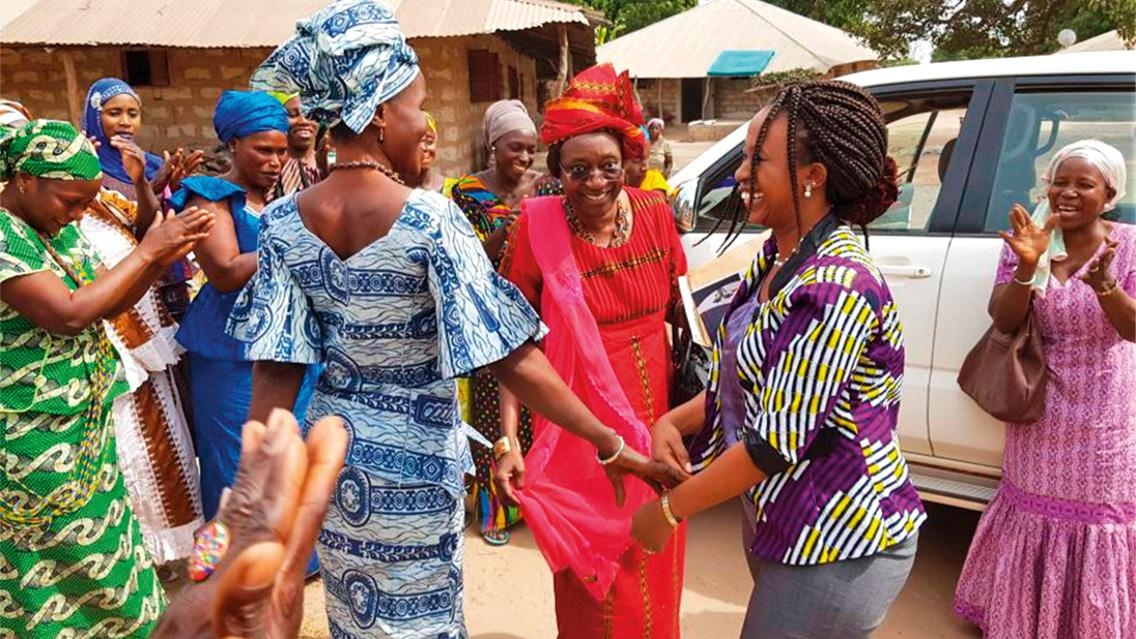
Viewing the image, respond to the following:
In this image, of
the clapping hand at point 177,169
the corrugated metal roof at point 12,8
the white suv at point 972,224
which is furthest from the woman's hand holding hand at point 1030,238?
the corrugated metal roof at point 12,8

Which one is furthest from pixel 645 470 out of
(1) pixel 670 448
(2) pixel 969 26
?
(2) pixel 969 26

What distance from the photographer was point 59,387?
2.41m

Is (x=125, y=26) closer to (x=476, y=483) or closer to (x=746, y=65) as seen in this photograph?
(x=476, y=483)

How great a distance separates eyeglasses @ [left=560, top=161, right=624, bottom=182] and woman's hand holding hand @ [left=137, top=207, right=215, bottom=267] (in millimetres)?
1067

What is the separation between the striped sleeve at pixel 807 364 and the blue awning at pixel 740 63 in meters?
23.3

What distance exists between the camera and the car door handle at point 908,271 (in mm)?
3182

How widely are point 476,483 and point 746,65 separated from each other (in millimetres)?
22224

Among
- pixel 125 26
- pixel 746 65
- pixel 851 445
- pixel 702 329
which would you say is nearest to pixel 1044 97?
pixel 702 329

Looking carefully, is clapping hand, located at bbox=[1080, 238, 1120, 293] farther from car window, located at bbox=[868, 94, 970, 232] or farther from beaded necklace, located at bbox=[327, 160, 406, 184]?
beaded necklace, located at bbox=[327, 160, 406, 184]

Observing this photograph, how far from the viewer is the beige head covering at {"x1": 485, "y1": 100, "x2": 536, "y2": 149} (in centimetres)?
435

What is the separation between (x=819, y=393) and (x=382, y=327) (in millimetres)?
916

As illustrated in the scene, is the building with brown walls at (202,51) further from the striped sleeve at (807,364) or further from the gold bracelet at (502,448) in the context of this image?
the striped sleeve at (807,364)

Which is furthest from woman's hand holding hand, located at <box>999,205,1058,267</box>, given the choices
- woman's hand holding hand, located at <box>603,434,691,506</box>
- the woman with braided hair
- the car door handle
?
woman's hand holding hand, located at <box>603,434,691,506</box>

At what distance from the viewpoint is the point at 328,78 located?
1.79m
